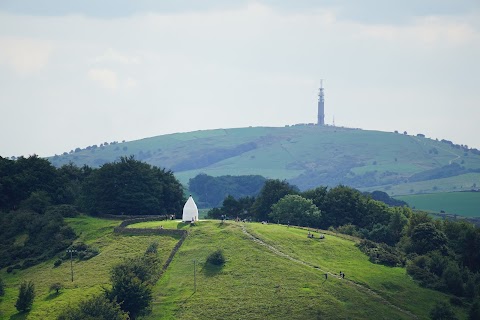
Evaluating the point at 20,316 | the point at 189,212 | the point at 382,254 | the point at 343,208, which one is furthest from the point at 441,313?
the point at 20,316

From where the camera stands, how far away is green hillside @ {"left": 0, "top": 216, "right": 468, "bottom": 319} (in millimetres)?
116375

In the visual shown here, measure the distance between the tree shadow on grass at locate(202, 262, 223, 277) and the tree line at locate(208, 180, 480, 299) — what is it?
27849 mm

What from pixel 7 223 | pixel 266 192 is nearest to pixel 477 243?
pixel 266 192

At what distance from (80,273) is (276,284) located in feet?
110

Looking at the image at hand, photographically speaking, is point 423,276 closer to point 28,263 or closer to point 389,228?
point 389,228

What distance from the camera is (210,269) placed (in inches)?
5059

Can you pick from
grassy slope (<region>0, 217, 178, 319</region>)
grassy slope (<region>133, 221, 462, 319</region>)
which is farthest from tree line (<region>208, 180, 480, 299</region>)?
grassy slope (<region>0, 217, 178, 319</region>)

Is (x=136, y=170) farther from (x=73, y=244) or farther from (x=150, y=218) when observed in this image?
(x=73, y=244)

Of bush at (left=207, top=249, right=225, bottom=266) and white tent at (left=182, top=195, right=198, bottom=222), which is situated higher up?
white tent at (left=182, top=195, right=198, bottom=222)

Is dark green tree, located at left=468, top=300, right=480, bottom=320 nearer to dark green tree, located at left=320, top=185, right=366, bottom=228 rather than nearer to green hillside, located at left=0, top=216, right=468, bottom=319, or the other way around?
green hillside, located at left=0, top=216, right=468, bottom=319

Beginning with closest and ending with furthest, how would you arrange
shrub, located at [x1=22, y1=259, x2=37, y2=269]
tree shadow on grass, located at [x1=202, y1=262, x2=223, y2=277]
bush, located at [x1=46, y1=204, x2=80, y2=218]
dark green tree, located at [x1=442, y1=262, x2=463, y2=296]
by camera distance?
tree shadow on grass, located at [x1=202, y1=262, x2=223, y2=277]
dark green tree, located at [x1=442, y1=262, x2=463, y2=296]
shrub, located at [x1=22, y1=259, x2=37, y2=269]
bush, located at [x1=46, y1=204, x2=80, y2=218]

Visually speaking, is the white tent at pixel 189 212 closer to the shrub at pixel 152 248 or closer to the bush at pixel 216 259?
the shrub at pixel 152 248

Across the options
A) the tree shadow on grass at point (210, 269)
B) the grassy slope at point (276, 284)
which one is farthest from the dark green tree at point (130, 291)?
the tree shadow on grass at point (210, 269)

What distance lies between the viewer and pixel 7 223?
163 meters
